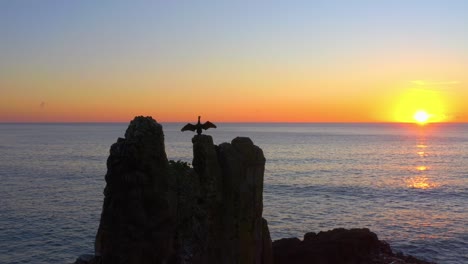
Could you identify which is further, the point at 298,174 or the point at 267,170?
the point at 267,170

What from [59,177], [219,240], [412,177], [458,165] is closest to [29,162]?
[59,177]

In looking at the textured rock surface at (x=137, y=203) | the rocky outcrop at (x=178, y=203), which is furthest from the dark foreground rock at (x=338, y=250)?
the textured rock surface at (x=137, y=203)

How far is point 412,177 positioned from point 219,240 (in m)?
78.1

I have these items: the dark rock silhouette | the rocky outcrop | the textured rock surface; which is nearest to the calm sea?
the dark rock silhouette

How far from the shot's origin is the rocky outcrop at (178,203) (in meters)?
19.5

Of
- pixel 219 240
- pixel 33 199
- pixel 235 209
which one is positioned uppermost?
pixel 235 209

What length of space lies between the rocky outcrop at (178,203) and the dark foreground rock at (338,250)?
870 cm

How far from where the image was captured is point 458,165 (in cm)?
11412

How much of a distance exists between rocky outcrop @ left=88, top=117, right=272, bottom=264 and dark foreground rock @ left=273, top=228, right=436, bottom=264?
8702 millimetres

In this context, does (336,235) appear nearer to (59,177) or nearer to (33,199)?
(33,199)

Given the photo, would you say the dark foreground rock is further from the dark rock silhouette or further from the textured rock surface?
the textured rock surface

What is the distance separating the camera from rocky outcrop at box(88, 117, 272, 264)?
19453 millimetres

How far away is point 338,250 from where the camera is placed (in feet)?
113

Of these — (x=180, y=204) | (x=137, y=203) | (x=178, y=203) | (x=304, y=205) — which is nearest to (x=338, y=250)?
(x=180, y=204)
